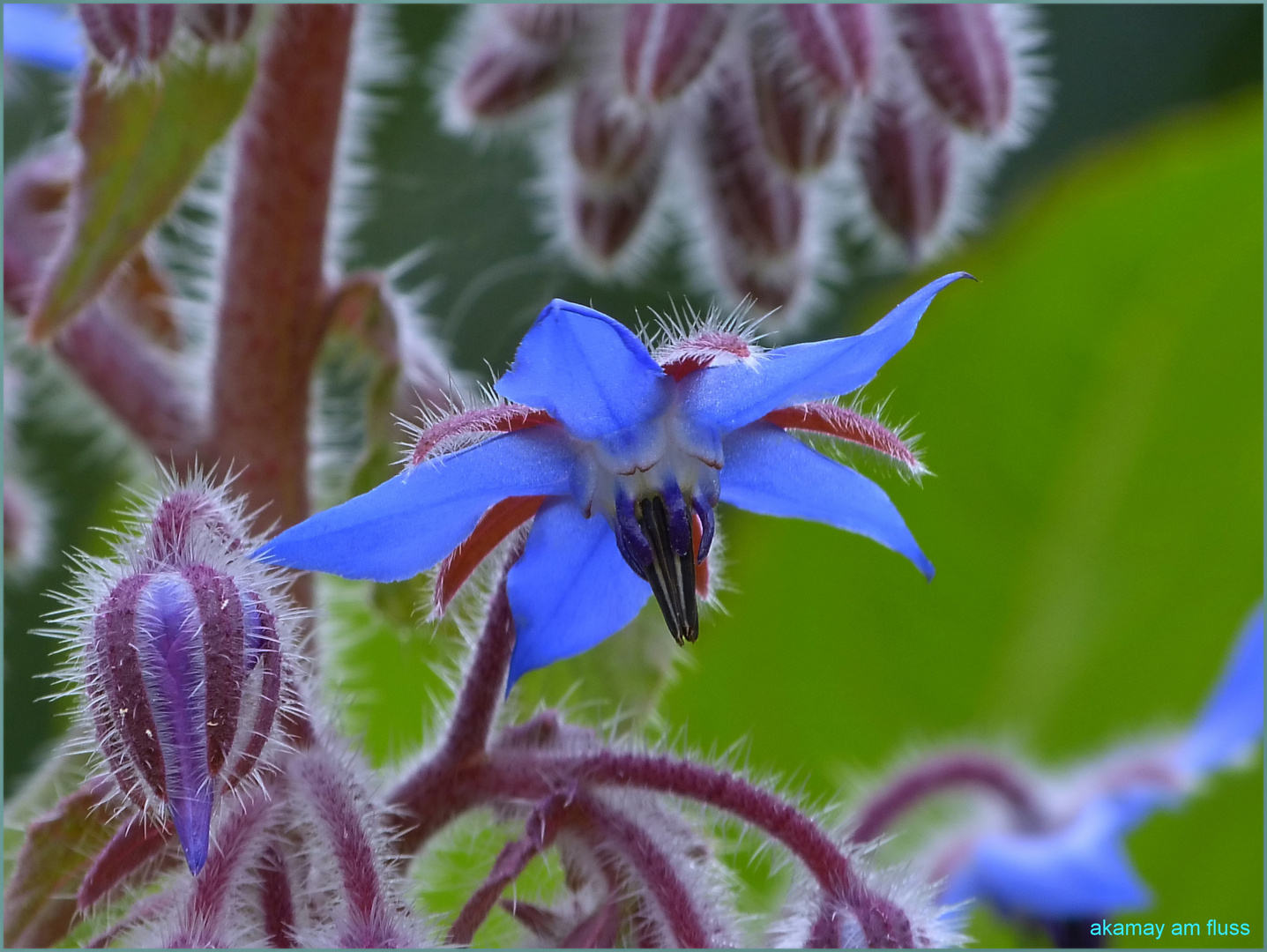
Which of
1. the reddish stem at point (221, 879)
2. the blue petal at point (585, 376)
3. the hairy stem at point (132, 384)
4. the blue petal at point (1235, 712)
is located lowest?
the reddish stem at point (221, 879)

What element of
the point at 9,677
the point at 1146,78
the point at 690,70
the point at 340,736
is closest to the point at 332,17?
the point at 690,70

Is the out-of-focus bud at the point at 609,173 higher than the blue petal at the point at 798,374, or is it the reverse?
the out-of-focus bud at the point at 609,173

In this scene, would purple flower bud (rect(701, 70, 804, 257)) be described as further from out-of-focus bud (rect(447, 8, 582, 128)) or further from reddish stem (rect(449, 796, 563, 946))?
reddish stem (rect(449, 796, 563, 946))

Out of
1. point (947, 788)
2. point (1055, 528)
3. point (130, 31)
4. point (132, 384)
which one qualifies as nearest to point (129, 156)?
point (130, 31)

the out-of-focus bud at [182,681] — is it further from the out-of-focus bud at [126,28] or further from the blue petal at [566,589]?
the out-of-focus bud at [126,28]

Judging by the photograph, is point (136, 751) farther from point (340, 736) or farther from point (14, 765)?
point (14, 765)

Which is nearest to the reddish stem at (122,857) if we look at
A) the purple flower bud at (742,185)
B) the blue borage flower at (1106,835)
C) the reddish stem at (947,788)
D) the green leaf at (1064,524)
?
the reddish stem at (947,788)

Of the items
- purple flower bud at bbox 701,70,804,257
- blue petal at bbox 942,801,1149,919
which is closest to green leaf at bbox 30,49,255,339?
purple flower bud at bbox 701,70,804,257

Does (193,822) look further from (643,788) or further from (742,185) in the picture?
(742,185)
